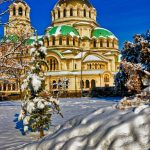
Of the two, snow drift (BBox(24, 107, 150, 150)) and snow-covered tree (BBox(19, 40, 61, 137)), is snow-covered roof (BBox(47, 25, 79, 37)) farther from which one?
snow drift (BBox(24, 107, 150, 150))

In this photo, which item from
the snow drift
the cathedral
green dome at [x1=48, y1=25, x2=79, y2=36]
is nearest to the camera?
the snow drift

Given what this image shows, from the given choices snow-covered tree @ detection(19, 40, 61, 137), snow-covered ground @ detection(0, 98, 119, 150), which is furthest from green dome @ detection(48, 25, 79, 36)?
snow-covered tree @ detection(19, 40, 61, 137)

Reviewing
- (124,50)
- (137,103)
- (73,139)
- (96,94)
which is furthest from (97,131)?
(96,94)

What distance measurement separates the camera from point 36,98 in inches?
405

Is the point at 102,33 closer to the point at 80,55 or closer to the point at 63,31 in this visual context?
the point at 80,55

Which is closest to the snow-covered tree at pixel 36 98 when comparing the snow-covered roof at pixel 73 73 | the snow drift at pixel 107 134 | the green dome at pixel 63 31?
the snow drift at pixel 107 134

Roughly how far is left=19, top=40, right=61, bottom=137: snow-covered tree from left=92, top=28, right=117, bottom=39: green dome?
61145 millimetres

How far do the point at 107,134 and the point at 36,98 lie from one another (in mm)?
5827

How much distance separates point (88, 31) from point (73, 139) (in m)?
67.6

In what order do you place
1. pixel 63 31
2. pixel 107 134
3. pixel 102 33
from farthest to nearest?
1. pixel 102 33
2. pixel 63 31
3. pixel 107 134

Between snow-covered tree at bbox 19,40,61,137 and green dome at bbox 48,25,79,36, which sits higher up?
green dome at bbox 48,25,79,36

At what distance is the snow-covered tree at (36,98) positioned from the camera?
10.1 metres

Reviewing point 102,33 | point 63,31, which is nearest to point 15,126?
point 63,31

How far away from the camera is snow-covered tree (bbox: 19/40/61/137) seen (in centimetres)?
1012
